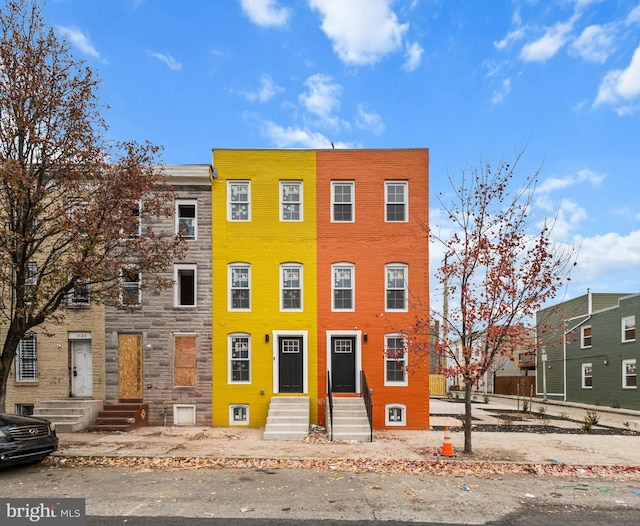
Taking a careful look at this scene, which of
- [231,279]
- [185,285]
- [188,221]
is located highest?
[188,221]

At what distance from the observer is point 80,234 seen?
11.0 m

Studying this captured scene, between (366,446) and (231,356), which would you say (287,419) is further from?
(231,356)

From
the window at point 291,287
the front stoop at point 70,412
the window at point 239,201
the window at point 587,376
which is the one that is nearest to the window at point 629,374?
the window at point 587,376

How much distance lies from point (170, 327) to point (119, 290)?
3894mm

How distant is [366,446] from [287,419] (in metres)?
2.80

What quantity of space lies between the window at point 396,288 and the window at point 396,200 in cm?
173

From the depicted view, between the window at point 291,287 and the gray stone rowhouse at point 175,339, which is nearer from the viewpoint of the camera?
the gray stone rowhouse at point 175,339

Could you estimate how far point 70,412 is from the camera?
14.5 m

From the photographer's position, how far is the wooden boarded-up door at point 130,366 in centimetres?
1530

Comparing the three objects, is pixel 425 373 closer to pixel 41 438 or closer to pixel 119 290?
pixel 119 290

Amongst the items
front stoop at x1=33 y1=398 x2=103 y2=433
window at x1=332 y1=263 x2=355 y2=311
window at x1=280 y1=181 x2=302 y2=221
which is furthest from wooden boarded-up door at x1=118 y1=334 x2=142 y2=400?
window at x1=332 y1=263 x2=355 y2=311

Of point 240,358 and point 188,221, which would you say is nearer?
point 240,358

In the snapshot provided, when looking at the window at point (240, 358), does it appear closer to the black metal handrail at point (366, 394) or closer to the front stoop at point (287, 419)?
the front stoop at point (287, 419)

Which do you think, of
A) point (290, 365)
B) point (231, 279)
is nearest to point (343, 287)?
point (290, 365)
